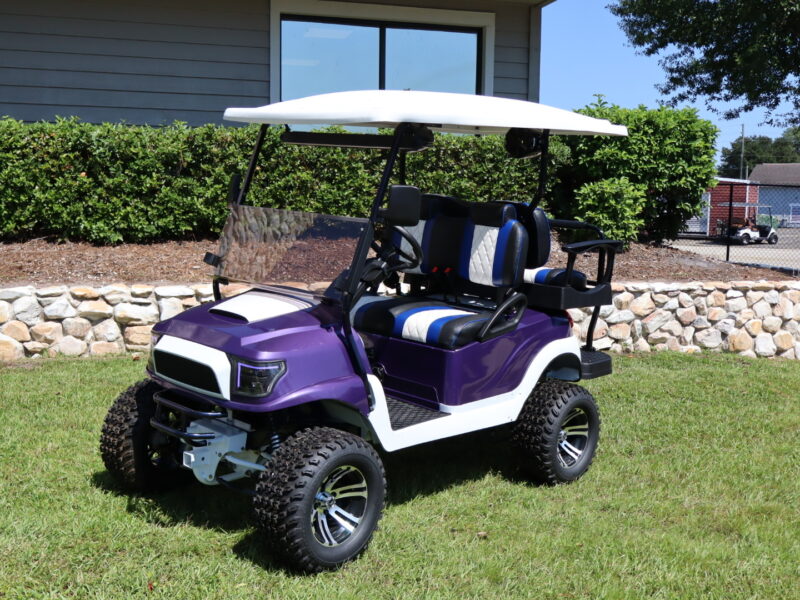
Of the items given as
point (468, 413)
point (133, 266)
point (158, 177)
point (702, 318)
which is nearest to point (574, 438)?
point (468, 413)

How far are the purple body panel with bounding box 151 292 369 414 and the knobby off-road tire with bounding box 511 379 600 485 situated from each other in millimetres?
1076

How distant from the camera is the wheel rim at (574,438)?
454 cm

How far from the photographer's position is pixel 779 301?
8.37 metres

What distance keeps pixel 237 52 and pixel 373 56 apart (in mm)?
1614

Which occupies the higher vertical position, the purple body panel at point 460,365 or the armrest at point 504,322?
the armrest at point 504,322

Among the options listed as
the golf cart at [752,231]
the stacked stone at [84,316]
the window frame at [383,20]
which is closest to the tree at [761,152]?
the golf cart at [752,231]

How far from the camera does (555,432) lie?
4.35 meters

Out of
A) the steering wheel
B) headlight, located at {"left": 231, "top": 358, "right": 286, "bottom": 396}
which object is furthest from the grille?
the steering wheel

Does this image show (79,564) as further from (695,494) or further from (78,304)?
(78,304)

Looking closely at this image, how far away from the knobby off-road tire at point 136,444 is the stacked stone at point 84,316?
2.77 m

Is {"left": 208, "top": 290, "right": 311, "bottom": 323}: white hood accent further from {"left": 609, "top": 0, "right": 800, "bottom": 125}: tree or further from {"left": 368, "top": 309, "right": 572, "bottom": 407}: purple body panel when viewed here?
{"left": 609, "top": 0, "right": 800, "bottom": 125}: tree

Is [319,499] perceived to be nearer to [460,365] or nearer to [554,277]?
[460,365]

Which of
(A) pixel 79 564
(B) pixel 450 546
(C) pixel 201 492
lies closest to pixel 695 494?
(B) pixel 450 546

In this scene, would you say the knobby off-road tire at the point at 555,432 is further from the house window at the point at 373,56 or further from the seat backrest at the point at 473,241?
the house window at the point at 373,56
